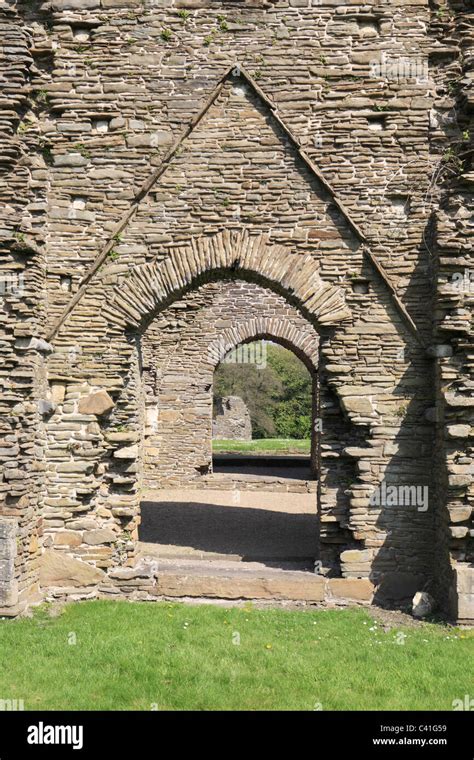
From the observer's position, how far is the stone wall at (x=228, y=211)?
7.17 metres

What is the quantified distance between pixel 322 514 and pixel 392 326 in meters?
2.26

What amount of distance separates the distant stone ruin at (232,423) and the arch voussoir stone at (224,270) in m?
20.0

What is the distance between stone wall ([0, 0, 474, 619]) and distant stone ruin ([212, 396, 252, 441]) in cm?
1989

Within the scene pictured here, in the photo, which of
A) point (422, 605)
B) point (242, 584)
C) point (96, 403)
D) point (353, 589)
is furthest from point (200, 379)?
point (422, 605)

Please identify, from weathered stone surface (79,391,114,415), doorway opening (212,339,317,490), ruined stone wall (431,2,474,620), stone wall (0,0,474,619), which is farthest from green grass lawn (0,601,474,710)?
doorway opening (212,339,317,490)

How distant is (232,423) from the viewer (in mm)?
27734

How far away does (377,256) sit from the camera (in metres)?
7.34

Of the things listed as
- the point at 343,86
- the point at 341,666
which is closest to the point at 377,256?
the point at 343,86

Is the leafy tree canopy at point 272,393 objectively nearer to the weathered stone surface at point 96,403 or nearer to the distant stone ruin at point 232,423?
the distant stone ruin at point 232,423

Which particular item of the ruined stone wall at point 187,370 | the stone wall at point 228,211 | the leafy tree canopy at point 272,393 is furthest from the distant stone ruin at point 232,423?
the stone wall at point 228,211

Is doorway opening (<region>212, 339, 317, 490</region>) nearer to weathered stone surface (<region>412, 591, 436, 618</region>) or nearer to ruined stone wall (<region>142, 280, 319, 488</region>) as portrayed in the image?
ruined stone wall (<region>142, 280, 319, 488</region>)

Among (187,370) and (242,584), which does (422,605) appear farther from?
(187,370)

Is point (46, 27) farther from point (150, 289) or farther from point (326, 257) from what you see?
point (326, 257)

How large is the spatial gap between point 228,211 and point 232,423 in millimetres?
20626
